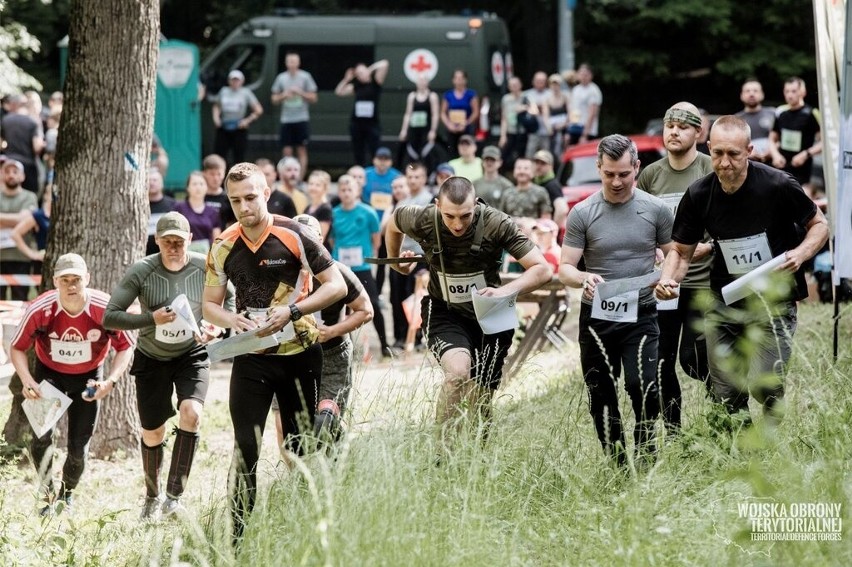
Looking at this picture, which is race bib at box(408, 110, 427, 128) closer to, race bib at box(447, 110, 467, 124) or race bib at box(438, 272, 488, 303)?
race bib at box(447, 110, 467, 124)

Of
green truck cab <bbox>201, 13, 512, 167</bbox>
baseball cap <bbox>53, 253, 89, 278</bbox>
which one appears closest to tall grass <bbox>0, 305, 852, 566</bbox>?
baseball cap <bbox>53, 253, 89, 278</bbox>

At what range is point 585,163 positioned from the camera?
1900 cm

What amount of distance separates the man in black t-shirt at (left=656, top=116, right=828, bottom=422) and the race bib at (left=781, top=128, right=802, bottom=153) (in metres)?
6.97

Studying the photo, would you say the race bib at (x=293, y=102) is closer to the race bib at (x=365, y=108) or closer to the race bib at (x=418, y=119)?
the race bib at (x=365, y=108)

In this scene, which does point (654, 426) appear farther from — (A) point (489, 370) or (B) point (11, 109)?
(B) point (11, 109)

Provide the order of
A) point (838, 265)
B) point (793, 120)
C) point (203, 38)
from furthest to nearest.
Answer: point (203, 38) < point (793, 120) < point (838, 265)

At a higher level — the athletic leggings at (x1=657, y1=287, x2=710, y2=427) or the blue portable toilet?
the blue portable toilet

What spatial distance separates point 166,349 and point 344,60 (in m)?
15.8

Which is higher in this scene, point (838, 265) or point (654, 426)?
point (838, 265)

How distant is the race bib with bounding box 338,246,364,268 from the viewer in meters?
13.3

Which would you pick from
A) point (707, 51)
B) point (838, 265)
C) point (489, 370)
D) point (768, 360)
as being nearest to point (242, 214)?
point (489, 370)

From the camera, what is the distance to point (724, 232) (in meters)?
7.09

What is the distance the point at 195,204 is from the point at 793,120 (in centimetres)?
611

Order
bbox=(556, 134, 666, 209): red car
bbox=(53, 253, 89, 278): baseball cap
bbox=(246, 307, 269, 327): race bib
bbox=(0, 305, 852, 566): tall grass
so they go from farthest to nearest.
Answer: bbox=(556, 134, 666, 209): red car < bbox=(53, 253, 89, 278): baseball cap < bbox=(246, 307, 269, 327): race bib < bbox=(0, 305, 852, 566): tall grass
